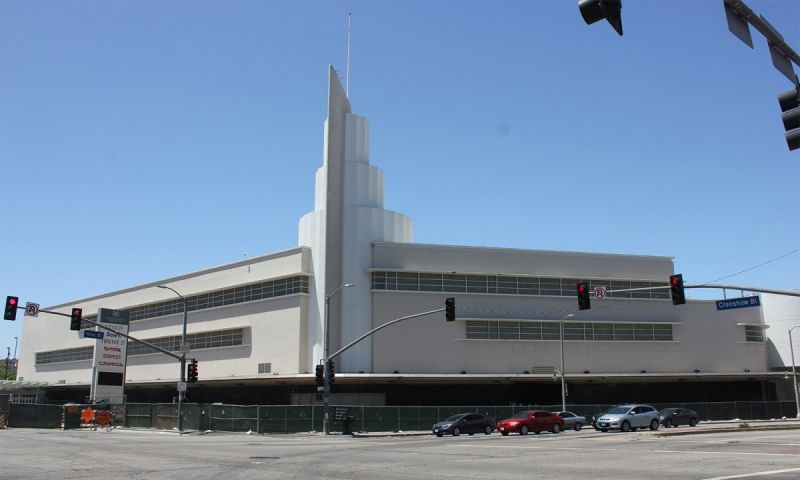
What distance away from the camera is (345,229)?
56719mm

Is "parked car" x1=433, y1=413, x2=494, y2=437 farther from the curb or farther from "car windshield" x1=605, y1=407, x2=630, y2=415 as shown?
the curb

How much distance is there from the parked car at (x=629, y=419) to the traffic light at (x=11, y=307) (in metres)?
31.8

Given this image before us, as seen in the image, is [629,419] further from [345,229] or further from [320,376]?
[345,229]

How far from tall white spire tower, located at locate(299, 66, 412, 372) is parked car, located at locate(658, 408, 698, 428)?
70.3 feet

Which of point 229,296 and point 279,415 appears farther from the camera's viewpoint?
point 229,296

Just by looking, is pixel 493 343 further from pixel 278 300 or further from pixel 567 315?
pixel 278 300

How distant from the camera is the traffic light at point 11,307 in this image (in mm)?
34500

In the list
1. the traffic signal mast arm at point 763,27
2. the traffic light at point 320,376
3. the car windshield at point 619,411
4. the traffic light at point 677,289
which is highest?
the traffic signal mast arm at point 763,27

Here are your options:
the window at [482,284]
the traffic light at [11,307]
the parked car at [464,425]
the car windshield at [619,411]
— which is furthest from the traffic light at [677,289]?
the window at [482,284]

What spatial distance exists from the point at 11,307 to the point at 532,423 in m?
28.3

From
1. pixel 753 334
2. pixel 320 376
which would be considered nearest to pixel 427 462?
pixel 320 376

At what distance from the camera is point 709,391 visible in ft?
210

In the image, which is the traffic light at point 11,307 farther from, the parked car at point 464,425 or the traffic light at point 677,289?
the traffic light at point 677,289

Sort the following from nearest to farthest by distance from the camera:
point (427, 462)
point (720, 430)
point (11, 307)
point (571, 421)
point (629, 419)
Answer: point (427, 462) → point (11, 307) → point (720, 430) → point (629, 419) → point (571, 421)
